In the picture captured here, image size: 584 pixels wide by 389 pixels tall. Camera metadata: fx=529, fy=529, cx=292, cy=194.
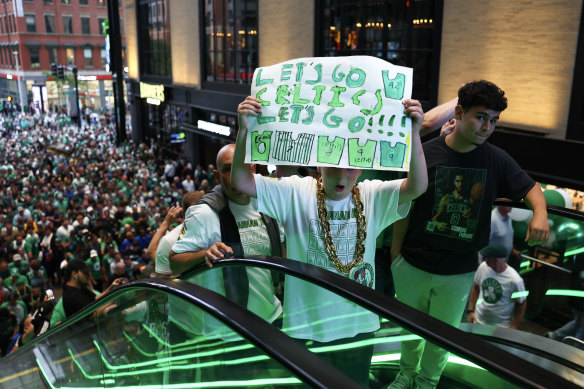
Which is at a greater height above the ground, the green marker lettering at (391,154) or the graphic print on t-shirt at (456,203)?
the green marker lettering at (391,154)

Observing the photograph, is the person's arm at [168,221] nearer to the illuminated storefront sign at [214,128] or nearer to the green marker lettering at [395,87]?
the green marker lettering at [395,87]

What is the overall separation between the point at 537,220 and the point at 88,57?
7212 centimetres

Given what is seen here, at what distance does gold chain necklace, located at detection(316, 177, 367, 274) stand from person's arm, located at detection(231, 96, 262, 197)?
1.26ft

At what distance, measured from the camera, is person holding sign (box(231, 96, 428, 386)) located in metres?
2.83

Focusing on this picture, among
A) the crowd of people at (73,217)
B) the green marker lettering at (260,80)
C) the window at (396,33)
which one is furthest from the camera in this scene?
the window at (396,33)

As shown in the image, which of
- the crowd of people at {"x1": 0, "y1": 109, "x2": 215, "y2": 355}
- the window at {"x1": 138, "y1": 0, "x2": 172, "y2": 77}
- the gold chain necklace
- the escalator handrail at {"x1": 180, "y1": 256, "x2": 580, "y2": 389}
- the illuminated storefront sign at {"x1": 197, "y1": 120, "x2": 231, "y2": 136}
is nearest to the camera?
the escalator handrail at {"x1": 180, "y1": 256, "x2": 580, "y2": 389}

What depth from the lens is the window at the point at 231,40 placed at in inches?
921

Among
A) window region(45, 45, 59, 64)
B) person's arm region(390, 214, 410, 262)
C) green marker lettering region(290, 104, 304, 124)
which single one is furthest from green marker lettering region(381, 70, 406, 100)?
window region(45, 45, 59, 64)

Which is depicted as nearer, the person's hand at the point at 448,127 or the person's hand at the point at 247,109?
the person's hand at the point at 247,109

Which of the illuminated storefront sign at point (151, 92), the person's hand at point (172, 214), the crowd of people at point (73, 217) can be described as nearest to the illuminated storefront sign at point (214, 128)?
the crowd of people at point (73, 217)

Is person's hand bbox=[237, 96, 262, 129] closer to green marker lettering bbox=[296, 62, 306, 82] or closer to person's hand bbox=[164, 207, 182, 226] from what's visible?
green marker lettering bbox=[296, 62, 306, 82]

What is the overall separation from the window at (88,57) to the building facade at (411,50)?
41.1m

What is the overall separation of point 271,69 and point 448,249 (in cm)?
157

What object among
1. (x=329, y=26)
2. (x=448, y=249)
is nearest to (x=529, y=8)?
(x=329, y=26)
